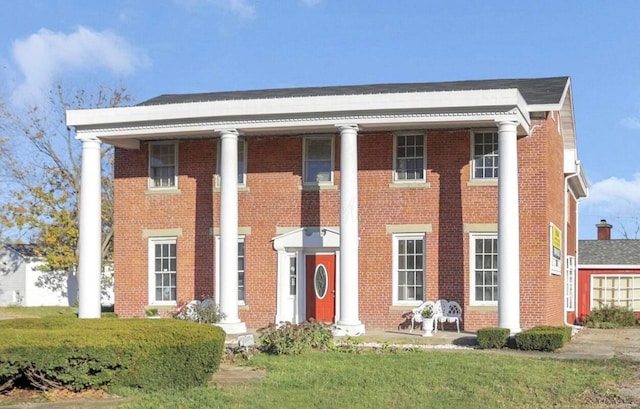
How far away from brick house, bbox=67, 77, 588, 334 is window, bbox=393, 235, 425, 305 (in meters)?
0.04

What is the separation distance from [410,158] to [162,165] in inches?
283

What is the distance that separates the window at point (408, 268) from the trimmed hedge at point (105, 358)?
11.5 metres

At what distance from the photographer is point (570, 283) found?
100 feet

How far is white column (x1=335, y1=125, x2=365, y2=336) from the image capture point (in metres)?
21.7

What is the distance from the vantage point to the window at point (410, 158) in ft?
78.5

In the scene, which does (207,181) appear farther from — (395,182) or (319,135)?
(395,182)

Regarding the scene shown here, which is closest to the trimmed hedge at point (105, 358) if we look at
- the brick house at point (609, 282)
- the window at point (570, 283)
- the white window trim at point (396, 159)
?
the white window trim at point (396, 159)

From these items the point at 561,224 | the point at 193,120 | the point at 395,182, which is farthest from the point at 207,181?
the point at 561,224

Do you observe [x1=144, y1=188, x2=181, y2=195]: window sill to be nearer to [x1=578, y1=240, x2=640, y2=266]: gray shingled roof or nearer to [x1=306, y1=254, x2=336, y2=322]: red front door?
[x1=306, y1=254, x2=336, y2=322]: red front door

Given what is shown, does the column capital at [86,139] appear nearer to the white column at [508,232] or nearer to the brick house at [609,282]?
the white column at [508,232]

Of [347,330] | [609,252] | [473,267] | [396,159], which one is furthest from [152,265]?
[609,252]

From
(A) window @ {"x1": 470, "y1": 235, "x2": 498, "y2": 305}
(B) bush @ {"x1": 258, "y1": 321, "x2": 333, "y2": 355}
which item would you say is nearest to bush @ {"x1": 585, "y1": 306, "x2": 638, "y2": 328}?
(A) window @ {"x1": 470, "y1": 235, "x2": 498, "y2": 305}

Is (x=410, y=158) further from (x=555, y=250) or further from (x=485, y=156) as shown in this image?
(x=555, y=250)

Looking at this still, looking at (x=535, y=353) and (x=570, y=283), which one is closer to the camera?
(x=535, y=353)
